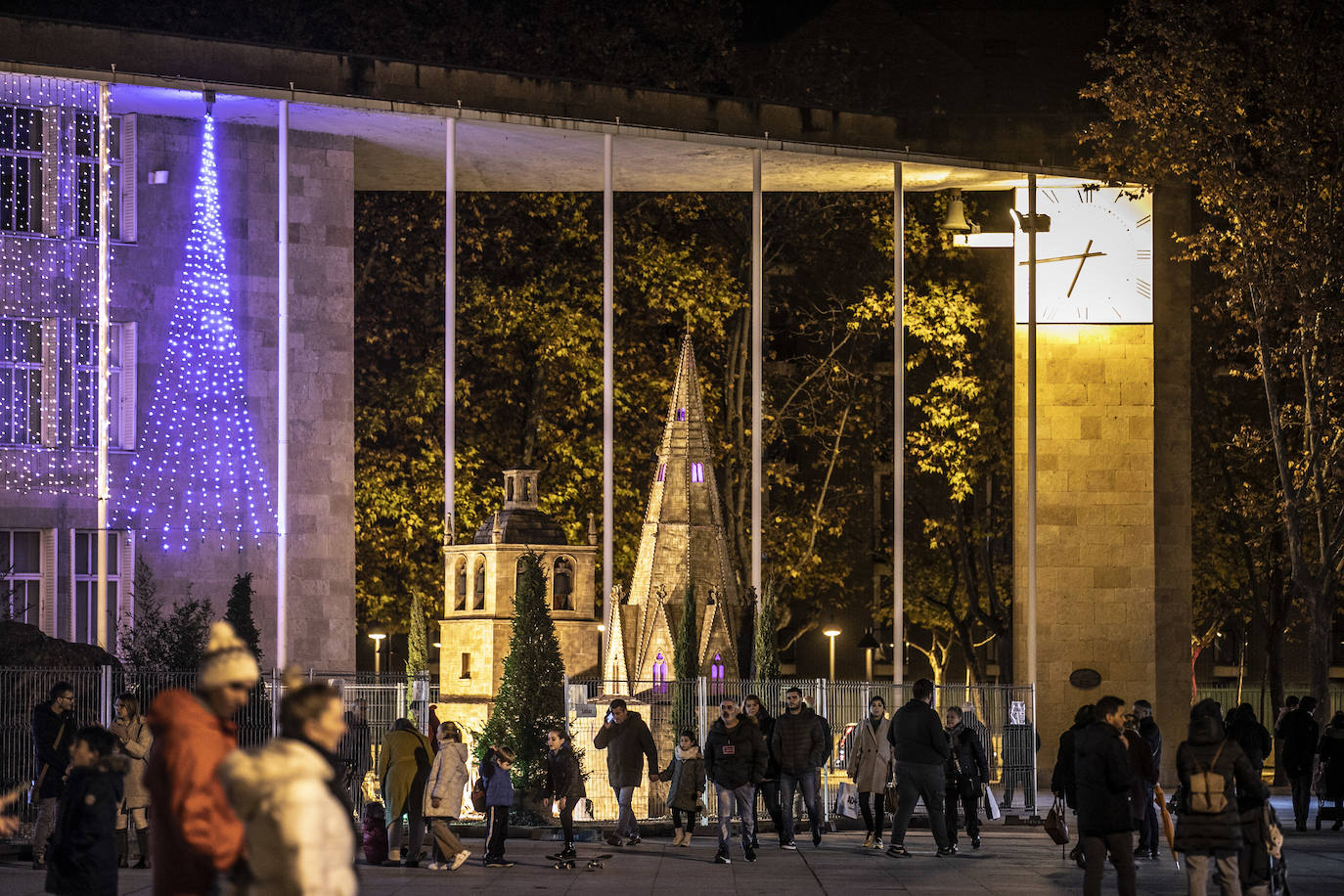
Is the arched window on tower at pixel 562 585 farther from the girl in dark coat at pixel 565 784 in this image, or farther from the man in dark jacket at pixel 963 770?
the girl in dark coat at pixel 565 784

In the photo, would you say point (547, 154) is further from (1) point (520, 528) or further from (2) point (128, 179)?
(2) point (128, 179)

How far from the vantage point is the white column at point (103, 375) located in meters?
29.0

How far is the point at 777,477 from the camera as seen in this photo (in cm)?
4525

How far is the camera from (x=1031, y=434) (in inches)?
1379

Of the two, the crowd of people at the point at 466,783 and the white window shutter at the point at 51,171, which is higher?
the white window shutter at the point at 51,171

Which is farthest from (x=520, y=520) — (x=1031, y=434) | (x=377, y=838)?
(x=377, y=838)

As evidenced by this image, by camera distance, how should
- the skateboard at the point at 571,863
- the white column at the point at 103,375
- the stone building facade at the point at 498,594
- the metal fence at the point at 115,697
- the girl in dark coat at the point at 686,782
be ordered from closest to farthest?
the skateboard at the point at 571,863 < the girl in dark coat at the point at 686,782 < the metal fence at the point at 115,697 < the white column at the point at 103,375 < the stone building facade at the point at 498,594

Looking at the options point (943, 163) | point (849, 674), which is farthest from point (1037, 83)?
point (943, 163)

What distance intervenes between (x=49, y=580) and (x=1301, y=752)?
1667cm

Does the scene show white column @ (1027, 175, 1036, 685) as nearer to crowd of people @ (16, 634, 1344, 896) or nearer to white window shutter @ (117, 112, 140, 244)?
crowd of people @ (16, 634, 1344, 896)

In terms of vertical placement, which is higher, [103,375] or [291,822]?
[103,375]

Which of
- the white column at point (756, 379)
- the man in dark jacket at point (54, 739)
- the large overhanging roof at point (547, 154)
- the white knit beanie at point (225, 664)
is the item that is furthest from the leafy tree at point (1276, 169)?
the white knit beanie at point (225, 664)

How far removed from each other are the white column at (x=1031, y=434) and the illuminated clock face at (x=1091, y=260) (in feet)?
1.15

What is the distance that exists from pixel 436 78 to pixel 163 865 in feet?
82.4
